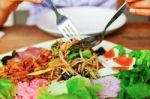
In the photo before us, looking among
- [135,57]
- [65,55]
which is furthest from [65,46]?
[135,57]

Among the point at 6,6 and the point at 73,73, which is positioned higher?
the point at 6,6

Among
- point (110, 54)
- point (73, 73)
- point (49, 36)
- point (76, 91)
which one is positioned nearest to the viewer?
point (76, 91)

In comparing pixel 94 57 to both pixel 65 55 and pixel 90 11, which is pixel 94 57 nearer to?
pixel 65 55

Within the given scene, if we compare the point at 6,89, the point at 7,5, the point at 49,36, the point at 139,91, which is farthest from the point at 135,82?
the point at 7,5

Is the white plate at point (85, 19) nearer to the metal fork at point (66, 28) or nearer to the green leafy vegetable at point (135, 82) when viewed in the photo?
the metal fork at point (66, 28)

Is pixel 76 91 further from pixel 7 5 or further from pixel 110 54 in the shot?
pixel 7 5

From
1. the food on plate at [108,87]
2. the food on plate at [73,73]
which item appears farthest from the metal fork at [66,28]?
the food on plate at [108,87]
